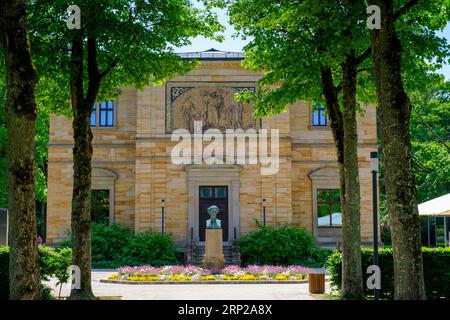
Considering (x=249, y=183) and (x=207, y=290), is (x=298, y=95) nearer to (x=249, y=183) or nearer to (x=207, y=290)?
(x=207, y=290)

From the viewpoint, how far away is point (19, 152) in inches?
407

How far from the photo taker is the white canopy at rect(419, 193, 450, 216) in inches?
791

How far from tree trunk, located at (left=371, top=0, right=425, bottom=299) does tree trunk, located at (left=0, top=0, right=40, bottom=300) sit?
576cm

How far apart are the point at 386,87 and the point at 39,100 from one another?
10.7 meters

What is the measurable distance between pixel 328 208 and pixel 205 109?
8283 millimetres

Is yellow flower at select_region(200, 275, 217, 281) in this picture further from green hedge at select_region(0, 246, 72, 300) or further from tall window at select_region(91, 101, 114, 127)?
tall window at select_region(91, 101, 114, 127)

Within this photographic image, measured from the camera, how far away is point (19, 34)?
10.3 metres

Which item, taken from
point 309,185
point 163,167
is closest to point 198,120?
point 163,167

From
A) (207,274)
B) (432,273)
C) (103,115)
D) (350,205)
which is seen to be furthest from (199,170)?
(432,273)

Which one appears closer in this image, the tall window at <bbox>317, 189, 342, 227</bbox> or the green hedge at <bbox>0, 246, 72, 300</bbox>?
the green hedge at <bbox>0, 246, 72, 300</bbox>

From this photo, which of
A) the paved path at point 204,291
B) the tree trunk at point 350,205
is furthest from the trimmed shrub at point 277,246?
the tree trunk at point 350,205

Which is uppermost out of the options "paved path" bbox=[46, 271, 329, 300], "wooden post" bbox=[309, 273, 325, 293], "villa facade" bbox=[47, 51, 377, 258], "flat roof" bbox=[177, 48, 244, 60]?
"flat roof" bbox=[177, 48, 244, 60]

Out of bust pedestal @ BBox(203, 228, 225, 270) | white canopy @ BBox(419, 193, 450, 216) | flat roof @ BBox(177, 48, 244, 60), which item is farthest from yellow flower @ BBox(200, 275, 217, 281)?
flat roof @ BBox(177, 48, 244, 60)

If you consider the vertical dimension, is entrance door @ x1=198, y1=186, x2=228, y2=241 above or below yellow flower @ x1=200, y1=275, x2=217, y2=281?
above
